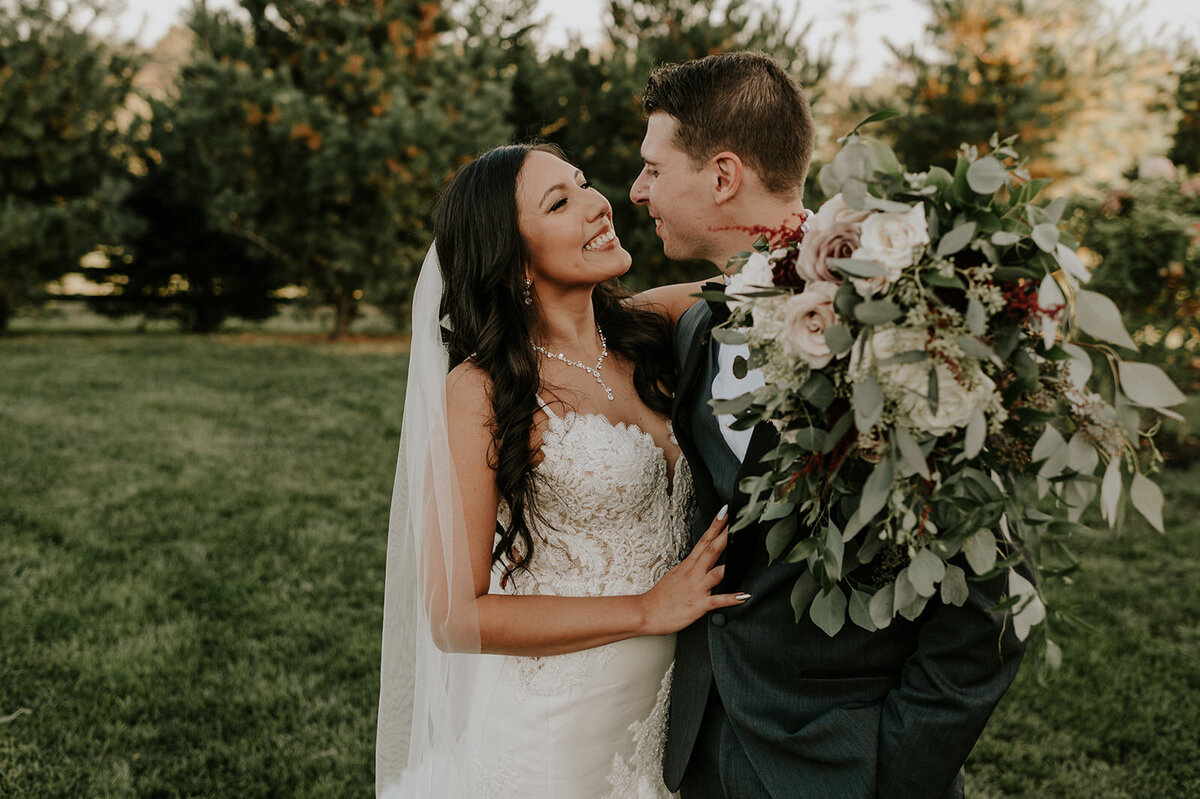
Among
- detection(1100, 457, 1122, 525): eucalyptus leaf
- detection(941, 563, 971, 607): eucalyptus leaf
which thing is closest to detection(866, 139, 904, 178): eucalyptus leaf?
detection(1100, 457, 1122, 525): eucalyptus leaf

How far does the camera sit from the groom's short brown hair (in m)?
2.44

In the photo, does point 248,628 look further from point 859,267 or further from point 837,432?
point 859,267

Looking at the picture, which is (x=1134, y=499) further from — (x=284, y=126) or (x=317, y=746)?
(x=284, y=126)

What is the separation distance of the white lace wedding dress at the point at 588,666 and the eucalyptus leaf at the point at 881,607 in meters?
0.91

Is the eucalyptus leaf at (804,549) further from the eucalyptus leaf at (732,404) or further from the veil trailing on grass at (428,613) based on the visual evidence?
the veil trailing on grass at (428,613)

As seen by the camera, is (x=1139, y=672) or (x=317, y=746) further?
(x=1139, y=672)

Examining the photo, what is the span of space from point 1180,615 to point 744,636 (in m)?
4.45

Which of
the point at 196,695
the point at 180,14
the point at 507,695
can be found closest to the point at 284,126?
the point at 180,14

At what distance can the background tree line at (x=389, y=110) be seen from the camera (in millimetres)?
12008

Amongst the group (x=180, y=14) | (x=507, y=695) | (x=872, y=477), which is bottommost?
(x=507, y=695)

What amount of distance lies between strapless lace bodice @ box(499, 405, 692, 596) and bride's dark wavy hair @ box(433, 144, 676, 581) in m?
0.05

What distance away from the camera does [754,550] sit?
1.96m

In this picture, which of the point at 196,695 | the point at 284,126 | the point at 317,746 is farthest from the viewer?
the point at 284,126

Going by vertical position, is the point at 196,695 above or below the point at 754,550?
below
